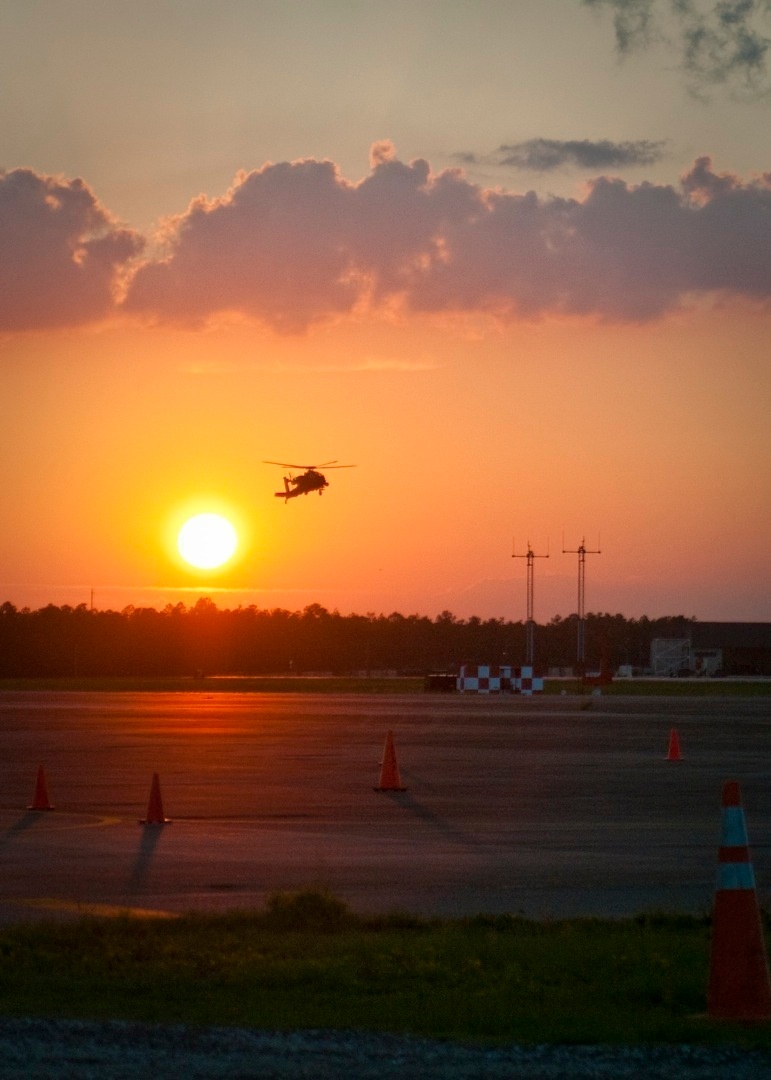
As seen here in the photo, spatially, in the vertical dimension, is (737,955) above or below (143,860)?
above

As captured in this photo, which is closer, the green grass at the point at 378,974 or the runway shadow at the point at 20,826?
the green grass at the point at 378,974

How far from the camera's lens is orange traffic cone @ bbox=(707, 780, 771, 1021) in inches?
282

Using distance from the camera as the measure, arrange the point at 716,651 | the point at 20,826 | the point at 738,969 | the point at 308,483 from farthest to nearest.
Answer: the point at 716,651, the point at 308,483, the point at 20,826, the point at 738,969

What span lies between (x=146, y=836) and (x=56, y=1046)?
29.8 ft

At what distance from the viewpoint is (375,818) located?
17.5 meters

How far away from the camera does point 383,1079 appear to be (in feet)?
20.3

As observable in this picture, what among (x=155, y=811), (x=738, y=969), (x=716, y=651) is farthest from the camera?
(x=716, y=651)

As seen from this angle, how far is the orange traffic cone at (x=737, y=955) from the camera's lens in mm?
7156

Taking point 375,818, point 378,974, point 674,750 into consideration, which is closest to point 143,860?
point 375,818

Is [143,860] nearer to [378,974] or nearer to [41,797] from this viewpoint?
[41,797]

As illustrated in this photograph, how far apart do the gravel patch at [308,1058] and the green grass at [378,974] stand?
0.23m

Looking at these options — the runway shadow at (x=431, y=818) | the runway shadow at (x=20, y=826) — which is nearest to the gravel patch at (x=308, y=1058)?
the runway shadow at (x=431, y=818)

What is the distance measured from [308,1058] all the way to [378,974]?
172 centimetres

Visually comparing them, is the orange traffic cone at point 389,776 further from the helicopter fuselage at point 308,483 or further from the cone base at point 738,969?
the helicopter fuselage at point 308,483
